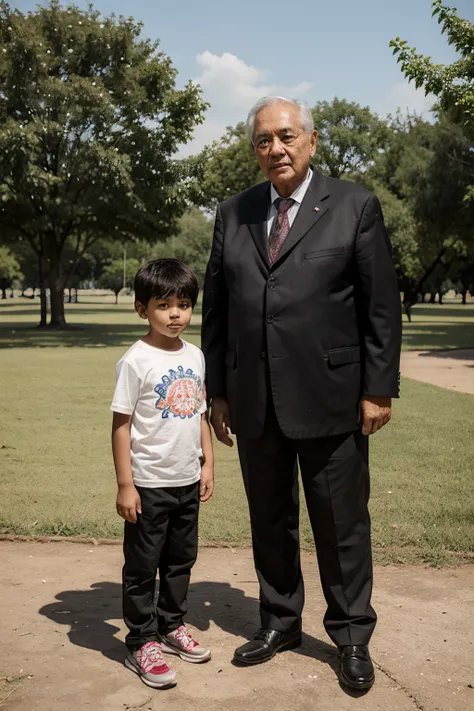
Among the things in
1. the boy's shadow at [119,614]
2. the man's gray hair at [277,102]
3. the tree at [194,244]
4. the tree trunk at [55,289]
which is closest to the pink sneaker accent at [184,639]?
the boy's shadow at [119,614]

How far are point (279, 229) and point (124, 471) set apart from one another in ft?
3.92

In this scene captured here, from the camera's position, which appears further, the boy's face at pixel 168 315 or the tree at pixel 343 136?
the tree at pixel 343 136

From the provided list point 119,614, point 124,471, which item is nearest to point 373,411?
point 124,471

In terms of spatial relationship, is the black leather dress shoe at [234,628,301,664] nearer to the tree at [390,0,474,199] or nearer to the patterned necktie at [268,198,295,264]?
the patterned necktie at [268,198,295,264]

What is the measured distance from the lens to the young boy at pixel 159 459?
3.43 metres

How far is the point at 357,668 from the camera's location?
10.9 feet

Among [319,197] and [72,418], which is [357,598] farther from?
[72,418]

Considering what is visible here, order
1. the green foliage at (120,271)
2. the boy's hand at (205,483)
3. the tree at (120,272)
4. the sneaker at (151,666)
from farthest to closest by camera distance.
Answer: the tree at (120,272) → the green foliage at (120,271) → the boy's hand at (205,483) → the sneaker at (151,666)

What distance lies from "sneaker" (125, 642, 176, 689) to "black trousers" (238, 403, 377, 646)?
53cm

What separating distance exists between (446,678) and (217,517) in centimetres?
289

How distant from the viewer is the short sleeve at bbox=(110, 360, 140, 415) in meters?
3.40

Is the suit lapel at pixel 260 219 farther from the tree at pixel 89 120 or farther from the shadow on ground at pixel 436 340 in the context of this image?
the tree at pixel 89 120

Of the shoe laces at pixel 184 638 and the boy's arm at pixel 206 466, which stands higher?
the boy's arm at pixel 206 466

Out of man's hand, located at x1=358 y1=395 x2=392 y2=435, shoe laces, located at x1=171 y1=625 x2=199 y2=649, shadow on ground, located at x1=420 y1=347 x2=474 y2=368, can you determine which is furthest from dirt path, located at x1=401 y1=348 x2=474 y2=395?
shoe laces, located at x1=171 y1=625 x2=199 y2=649
